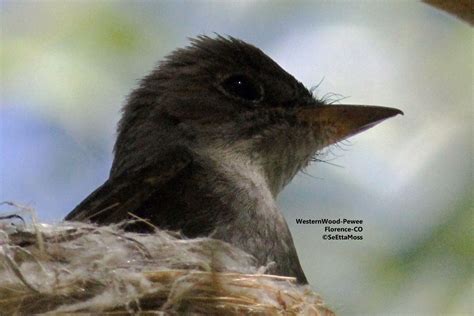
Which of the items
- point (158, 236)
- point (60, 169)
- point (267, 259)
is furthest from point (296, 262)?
point (60, 169)

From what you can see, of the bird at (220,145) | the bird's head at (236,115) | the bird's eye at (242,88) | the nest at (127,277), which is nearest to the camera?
the nest at (127,277)

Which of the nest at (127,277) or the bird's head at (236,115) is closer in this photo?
the nest at (127,277)

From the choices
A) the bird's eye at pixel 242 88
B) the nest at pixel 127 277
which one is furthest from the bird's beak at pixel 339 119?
the nest at pixel 127 277

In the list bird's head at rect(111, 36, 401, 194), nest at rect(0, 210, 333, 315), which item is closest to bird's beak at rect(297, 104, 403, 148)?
bird's head at rect(111, 36, 401, 194)

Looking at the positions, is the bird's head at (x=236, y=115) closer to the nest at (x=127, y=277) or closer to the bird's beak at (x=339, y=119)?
the bird's beak at (x=339, y=119)

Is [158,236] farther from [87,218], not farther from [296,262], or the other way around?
[296,262]

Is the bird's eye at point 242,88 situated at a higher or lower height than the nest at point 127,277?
higher

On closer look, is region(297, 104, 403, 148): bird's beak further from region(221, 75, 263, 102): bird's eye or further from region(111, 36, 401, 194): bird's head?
region(221, 75, 263, 102): bird's eye
